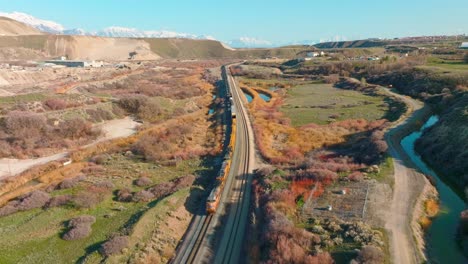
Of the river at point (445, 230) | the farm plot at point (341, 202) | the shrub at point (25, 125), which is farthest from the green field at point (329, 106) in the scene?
the shrub at point (25, 125)

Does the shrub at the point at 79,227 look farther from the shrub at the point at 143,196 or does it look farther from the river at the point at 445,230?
the river at the point at 445,230

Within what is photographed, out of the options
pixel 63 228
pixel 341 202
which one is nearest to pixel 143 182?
pixel 63 228

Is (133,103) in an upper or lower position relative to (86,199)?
upper

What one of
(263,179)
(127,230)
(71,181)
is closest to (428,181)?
(263,179)

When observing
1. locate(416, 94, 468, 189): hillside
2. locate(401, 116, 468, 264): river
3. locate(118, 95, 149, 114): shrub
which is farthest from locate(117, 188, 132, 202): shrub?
locate(118, 95, 149, 114): shrub

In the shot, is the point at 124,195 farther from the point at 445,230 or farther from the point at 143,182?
the point at 445,230

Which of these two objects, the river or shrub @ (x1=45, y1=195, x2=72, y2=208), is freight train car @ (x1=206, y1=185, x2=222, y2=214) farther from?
the river
